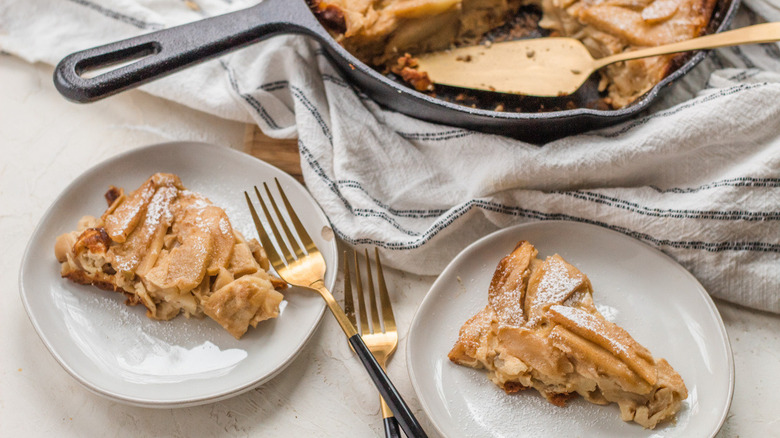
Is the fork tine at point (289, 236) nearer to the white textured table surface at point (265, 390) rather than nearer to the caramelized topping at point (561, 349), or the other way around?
the white textured table surface at point (265, 390)

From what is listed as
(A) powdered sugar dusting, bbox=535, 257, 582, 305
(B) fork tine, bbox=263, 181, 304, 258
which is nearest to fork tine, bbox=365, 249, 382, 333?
(B) fork tine, bbox=263, 181, 304, 258

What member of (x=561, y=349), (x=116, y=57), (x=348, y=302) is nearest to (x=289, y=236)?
(x=348, y=302)

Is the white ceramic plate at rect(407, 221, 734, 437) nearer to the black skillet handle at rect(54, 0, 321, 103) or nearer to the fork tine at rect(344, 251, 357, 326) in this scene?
the fork tine at rect(344, 251, 357, 326)

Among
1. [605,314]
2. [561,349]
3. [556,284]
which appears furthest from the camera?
[605,314]

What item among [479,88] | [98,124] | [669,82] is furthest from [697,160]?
[98,124]

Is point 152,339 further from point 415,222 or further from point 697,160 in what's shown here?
point 697,160

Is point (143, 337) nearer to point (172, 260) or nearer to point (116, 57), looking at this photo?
point (172, 260)
